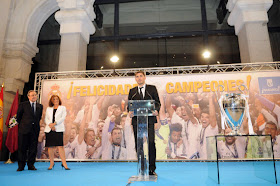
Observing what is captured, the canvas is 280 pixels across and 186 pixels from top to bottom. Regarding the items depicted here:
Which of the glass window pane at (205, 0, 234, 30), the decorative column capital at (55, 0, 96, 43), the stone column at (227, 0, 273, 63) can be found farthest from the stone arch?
the stone column at (227, 0, 273, 63)

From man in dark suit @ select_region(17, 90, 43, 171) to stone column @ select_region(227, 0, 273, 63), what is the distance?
5.66 m

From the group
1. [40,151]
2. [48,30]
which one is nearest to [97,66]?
[48,30]

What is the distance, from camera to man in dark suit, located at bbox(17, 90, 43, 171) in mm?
3630

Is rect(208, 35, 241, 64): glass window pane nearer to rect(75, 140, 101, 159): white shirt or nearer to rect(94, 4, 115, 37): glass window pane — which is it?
rect(94, 4, 115, 37): glass window pane

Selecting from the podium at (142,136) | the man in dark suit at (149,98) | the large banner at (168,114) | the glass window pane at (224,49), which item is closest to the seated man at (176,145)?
the large banner at (168,114)

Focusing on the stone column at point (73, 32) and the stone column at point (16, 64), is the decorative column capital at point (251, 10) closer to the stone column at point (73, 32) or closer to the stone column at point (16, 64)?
the stone column at point (73, 32)

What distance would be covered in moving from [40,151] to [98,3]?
5666 millimetres

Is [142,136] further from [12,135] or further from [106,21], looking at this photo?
[106,21]

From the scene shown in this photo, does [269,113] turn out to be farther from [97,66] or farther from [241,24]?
[97,66]

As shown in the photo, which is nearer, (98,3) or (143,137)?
(143,137)

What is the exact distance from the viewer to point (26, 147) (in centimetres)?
370

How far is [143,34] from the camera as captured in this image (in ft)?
23.4

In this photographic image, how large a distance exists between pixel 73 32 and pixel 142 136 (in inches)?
206

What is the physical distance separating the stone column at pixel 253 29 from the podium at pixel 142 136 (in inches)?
179
